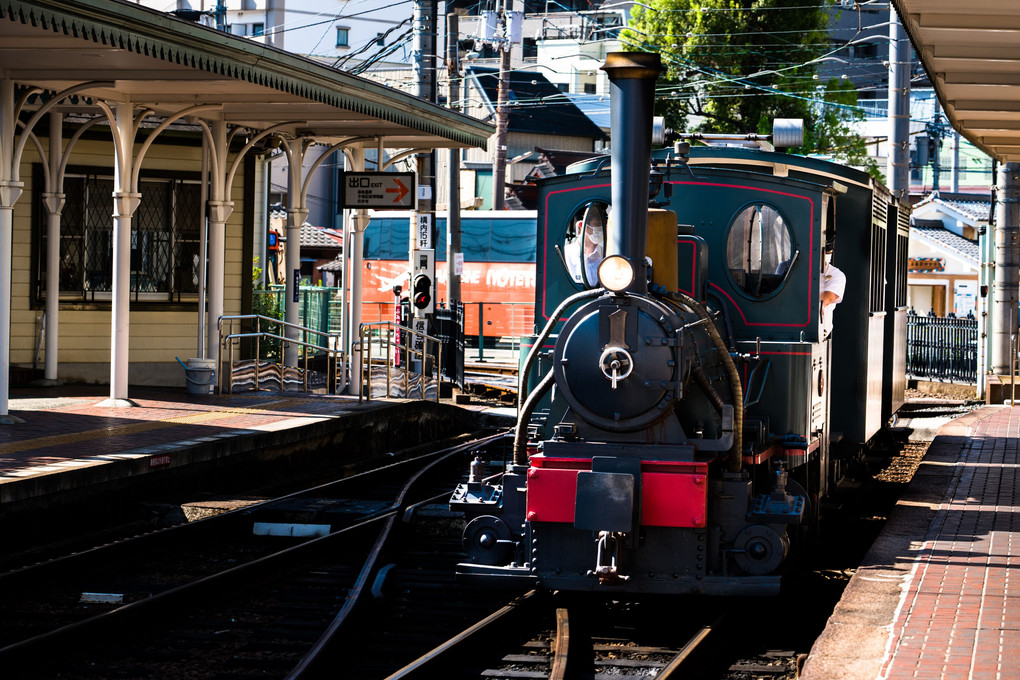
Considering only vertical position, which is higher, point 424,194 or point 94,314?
point 424,194

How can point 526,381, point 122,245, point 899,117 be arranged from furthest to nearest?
point 899,117, point 122,245, point 526,381

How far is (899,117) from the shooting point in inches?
769

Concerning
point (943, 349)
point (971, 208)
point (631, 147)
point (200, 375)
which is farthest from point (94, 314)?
point (971, 208)

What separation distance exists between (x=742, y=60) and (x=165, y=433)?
2481 cm

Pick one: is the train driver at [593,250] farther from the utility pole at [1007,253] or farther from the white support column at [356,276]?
the utility pole at [1007,253]

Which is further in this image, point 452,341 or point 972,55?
point 452,341

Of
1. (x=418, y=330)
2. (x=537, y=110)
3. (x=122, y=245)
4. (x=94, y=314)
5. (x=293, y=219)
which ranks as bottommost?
(x=418, y=330)

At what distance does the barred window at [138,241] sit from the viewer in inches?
655

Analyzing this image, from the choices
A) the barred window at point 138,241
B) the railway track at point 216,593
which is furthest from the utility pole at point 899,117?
the railway track at point 216,593

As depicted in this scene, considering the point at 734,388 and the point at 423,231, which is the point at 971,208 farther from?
the point at 734,388

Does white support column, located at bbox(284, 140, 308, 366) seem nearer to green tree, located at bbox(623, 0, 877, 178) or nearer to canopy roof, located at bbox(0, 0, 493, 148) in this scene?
canopy roof, located at bbox(0, 0, 493, 148)

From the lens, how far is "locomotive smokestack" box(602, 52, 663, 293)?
7.40m

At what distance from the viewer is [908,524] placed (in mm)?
9672

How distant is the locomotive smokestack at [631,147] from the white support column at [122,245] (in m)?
7.95
